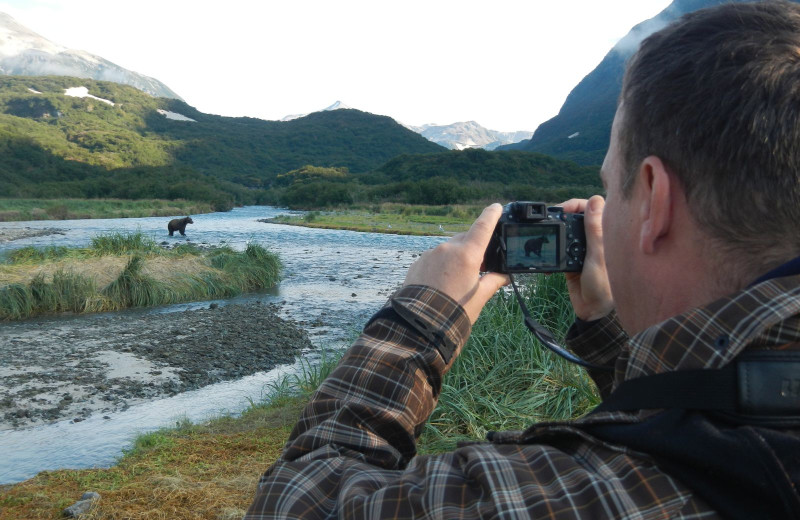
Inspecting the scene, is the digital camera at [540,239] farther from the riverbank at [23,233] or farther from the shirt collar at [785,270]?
the riverbank at [23,233]

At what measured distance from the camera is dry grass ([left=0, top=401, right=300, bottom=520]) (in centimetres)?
356

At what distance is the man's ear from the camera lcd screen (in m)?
0.49

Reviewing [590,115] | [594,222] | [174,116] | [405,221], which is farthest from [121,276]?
[174,116]

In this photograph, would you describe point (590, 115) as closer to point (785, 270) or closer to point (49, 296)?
point (49, 296)

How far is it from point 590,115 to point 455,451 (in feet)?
392

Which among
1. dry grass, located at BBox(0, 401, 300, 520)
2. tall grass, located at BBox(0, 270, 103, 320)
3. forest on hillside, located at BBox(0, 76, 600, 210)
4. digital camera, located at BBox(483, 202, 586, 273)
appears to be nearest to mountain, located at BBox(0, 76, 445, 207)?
forest on hillside, located at BBox(0, 76, 600, 210)

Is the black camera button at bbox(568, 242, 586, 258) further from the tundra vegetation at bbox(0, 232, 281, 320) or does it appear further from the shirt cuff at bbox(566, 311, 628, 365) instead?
the tundra vegetation at bbox(0, 232, 281, 320)

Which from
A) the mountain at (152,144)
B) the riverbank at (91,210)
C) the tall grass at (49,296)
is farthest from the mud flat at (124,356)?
the mountain at (152,144)

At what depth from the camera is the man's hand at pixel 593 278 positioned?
1397 millimetres

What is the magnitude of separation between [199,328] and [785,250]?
10.2m

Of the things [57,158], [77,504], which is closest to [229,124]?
[57,158]

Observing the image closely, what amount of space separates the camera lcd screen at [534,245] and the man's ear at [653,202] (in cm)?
49

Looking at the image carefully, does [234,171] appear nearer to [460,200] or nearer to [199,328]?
[460,200]

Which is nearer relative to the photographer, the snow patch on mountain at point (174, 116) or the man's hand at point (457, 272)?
the man's hand at point (457, 272)
